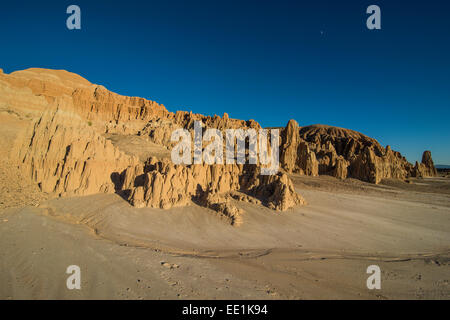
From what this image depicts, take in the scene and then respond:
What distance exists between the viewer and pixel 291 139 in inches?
1668

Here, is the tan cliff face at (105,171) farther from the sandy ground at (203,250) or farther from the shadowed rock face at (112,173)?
the sandy ground at (203,250)

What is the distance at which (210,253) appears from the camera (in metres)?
7.72

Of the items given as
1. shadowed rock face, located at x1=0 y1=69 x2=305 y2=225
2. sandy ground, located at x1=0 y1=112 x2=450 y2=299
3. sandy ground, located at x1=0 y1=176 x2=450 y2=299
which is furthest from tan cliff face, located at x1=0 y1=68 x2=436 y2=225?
sandy ground, located at x1=0 y1=176 x2=450 y2=299

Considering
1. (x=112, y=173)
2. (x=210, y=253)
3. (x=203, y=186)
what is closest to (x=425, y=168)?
(x=203, y=186)

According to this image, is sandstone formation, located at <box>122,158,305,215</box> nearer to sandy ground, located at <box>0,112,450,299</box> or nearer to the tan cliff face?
the tan cliff face

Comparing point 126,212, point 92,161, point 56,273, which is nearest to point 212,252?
point 56,273

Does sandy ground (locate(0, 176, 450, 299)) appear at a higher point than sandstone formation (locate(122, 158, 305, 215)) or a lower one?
lower

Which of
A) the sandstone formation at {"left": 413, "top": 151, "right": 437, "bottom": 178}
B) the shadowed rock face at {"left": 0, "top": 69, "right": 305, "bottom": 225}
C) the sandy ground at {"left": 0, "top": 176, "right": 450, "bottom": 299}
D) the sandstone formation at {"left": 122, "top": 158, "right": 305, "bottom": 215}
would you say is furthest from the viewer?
the sandstone formation at {"left": 413, "top": 151, "right": 437, "bottom": 178}

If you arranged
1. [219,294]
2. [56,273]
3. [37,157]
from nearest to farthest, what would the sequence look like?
[219,294]
[56,273]
[37,157]

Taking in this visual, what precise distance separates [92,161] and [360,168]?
149ft

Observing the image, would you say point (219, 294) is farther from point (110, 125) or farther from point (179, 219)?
point (110, 125)

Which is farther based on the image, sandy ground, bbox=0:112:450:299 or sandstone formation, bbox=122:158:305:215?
sandstone formation, bbox=122:158:305:215

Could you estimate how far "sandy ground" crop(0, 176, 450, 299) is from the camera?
17.2 ft

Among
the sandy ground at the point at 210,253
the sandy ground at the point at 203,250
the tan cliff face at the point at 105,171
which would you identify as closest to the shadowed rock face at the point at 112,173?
the tan cliff face at the point at 105,171
